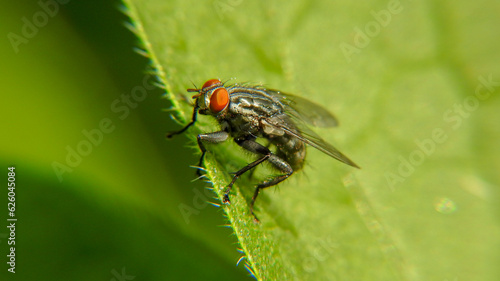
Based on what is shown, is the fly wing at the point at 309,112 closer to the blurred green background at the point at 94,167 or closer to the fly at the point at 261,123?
the fly at the point at 261,123

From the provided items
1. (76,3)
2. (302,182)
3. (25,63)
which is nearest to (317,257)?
(302,182)

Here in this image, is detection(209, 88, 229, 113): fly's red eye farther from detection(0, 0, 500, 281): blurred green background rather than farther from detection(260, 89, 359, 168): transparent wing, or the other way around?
detection(260, 89, 359, 168): transparent wing

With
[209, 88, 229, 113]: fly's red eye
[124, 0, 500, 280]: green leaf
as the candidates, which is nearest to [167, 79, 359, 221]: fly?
[209, 88, 229, 113]: fly's red eye

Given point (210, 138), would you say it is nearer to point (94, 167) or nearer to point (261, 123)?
point (261, 123)

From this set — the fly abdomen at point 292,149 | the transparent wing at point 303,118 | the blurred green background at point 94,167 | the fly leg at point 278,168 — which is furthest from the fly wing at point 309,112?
the blurred green background at point 94,167

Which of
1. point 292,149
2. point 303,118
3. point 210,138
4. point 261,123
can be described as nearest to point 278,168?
point 292,149

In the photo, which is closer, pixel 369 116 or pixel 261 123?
pixel 261 123

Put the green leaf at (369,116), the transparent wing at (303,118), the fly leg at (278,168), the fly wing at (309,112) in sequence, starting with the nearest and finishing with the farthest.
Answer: the green leaf at (369,116), the fly leg at (278,168), the transparent wing at (303,118), the fly wing at (309,112)
